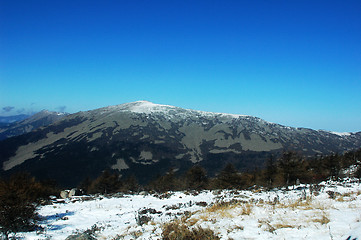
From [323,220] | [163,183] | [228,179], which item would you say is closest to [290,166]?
[228,179]

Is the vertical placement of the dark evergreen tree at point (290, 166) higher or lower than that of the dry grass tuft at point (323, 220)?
lower

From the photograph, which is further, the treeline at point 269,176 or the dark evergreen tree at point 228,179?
the dark evergreen tree at point 228,179

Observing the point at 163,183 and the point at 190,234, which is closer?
the point at 190,234

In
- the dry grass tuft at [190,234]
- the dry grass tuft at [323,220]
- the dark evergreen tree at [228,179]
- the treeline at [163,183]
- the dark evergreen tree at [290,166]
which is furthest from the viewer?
the dark evergreen tree at [228,179]

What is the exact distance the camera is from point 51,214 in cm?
2081

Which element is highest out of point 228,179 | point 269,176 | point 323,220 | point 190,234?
point 323,220

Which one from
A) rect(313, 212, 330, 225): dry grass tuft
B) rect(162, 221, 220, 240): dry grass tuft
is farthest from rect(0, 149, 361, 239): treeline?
rect(313, 212, 330, 225): dry grass tuft

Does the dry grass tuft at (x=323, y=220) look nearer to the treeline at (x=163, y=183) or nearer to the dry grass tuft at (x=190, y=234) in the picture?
the dry grass tuft at (x=190, y=234)

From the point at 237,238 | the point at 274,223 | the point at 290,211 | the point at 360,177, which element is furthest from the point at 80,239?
the point at 360,177

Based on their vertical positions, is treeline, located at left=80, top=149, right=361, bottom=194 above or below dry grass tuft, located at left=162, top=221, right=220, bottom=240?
below

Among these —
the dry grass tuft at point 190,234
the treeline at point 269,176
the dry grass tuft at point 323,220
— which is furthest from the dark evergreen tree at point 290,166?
the dry grass tuft at point 190,234

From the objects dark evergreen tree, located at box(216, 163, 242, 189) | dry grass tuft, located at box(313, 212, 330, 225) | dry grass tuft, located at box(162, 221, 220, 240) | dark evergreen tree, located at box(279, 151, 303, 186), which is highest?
dry grass tuft, located at box(313, 212, 330, 225)

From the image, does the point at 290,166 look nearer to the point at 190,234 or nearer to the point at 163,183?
the point at 190,234

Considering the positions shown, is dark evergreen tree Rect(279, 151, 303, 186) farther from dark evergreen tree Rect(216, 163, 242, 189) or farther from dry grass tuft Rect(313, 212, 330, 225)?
dry grass tuft Rect(313, 212, 330, 225)
